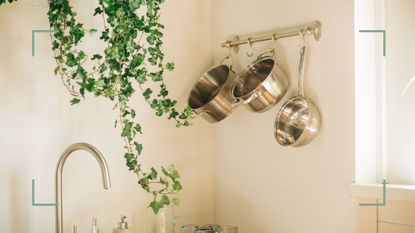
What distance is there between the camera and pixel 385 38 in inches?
85.4

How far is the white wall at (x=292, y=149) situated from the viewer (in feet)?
7.03

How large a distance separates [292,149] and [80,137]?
761mm

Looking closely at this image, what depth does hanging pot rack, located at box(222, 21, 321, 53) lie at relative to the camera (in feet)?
7.28

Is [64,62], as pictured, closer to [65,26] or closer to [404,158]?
[65,26]

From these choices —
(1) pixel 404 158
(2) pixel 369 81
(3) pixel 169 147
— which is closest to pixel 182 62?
(3) pixel 169 147

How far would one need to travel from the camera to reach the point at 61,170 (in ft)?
6.95

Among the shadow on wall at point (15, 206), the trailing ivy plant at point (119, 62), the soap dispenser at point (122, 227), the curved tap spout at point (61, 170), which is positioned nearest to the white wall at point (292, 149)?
the trailing ivy plant at point (119, 62)

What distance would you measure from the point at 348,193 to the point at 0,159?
3.76 ft

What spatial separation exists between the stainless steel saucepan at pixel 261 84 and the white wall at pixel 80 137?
27 cm

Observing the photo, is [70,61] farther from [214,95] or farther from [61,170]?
[214,95]

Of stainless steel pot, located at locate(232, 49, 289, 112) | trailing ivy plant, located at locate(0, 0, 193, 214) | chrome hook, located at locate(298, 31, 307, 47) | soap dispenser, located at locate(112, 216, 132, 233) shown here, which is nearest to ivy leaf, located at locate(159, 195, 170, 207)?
trailing ivy plant, located at locate(0, 0, 193, 214)

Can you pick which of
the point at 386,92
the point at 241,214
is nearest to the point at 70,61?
the point at 241,214

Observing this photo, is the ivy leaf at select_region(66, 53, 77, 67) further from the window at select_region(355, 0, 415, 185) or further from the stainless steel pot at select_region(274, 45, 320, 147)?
the window at select_region(355, 0, 415, 185)

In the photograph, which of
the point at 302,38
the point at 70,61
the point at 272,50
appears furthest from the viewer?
the point at 272,50
